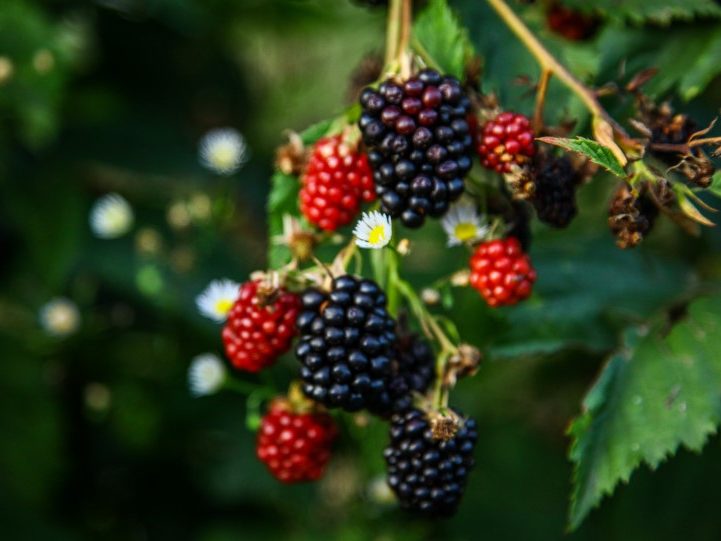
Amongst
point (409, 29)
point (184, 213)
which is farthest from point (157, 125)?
point (409, 29)

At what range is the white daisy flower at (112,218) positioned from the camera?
2.28 meters

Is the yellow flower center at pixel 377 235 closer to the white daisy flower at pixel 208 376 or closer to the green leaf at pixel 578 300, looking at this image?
the green leaf at pixel 578 300

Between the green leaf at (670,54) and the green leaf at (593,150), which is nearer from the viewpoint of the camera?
the green leaf at (593,150)

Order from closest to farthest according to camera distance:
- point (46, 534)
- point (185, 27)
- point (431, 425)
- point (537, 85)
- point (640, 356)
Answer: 1. point (431, 425)
2. point (537, 85)
3. point (640, 356)
4. point (46, 534)
5. point (185, 27)

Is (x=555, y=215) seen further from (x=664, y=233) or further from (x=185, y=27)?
(x=185, y=27)

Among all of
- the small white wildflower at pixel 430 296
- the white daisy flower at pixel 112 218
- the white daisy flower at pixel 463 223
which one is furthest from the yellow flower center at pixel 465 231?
the white daisy flower at pixel 112 218

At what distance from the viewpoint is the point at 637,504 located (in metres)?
2.24

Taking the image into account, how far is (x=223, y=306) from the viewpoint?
61.6 inches

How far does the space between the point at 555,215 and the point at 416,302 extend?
26 centimetres

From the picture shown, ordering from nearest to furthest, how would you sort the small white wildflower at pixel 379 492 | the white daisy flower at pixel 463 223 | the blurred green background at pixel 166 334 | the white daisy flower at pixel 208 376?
1. the white daisy flower at pixel 463 223
2. the white daisy flower at pixel 208 376
3. the small white wildflower at pixel 379 492
4. the blurred green background at pixel 166 334

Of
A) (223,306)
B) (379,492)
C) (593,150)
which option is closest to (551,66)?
(593,150)

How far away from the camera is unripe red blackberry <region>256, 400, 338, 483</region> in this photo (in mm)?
1341

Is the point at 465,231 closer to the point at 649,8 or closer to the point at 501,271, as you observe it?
the point at 501,271

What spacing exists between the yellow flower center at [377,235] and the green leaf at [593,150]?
10.8 inches
